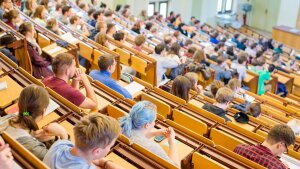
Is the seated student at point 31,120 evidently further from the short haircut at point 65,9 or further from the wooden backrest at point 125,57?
the short haircut at point 65,9

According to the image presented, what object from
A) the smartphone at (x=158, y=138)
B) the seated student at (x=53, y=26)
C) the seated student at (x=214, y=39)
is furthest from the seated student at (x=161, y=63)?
the seated student at (x=214, y=39)

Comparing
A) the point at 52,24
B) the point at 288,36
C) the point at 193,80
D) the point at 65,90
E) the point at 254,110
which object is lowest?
the point at 288,36

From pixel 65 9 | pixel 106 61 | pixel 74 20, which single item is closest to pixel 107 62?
pixel 106 61

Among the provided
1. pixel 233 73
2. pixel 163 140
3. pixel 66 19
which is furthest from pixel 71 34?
pixel 163 140

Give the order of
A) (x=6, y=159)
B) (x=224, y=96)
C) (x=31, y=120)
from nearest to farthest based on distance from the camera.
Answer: (x=6, y=159)
(x=31, y=120)
(x=224, y=96)

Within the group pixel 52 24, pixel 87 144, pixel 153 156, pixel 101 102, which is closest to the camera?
pixel 87 144

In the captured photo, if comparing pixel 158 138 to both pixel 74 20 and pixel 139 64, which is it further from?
pixel 74 20

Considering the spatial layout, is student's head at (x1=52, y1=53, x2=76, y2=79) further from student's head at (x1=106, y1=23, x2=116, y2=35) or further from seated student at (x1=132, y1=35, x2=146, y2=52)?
student's head at (x1=106, y1=23, x2=116, y2=35)

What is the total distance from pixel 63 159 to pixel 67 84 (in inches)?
63.7

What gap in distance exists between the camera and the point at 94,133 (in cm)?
215

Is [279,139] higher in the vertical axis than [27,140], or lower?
lower

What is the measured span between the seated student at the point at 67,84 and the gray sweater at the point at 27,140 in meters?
1.03

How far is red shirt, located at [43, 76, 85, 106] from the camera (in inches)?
142

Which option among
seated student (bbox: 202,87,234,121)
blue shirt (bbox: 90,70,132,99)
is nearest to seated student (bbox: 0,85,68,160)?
blue shirt (bbox: 90,70,132,99)
